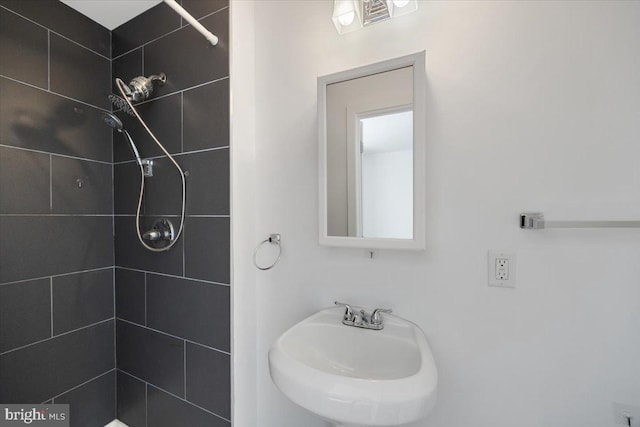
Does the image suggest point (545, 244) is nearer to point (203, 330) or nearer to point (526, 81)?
point (526, 81)

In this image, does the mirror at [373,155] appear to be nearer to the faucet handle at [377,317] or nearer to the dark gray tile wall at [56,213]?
the faucet handle at [377,317]

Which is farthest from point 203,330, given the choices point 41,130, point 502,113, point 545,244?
point 502,113

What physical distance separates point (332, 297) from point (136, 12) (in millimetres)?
1855

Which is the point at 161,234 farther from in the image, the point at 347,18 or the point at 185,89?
the point at 347,18

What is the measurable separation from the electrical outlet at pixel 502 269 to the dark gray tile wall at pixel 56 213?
198 centimetres

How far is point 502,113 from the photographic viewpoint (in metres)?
0.86

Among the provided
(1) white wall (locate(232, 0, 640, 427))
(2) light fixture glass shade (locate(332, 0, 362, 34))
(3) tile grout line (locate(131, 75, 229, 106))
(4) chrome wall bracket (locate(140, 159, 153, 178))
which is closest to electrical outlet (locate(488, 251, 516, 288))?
(1) white wall (locate(232, 0, 640, 427))

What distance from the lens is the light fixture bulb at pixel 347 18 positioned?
3.34 ft

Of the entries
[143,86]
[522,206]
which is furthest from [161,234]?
[522,206]

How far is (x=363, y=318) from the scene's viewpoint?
1.00 metres

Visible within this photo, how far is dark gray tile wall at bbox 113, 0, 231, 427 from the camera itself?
1.17m

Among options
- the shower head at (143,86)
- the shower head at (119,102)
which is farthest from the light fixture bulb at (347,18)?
the shower head at (119,102)

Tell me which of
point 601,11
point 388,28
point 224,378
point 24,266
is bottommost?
point 224,378

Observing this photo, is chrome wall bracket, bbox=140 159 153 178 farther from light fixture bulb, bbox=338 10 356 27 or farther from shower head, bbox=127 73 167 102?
light fixture bulb, bbox=338 10 356 27
